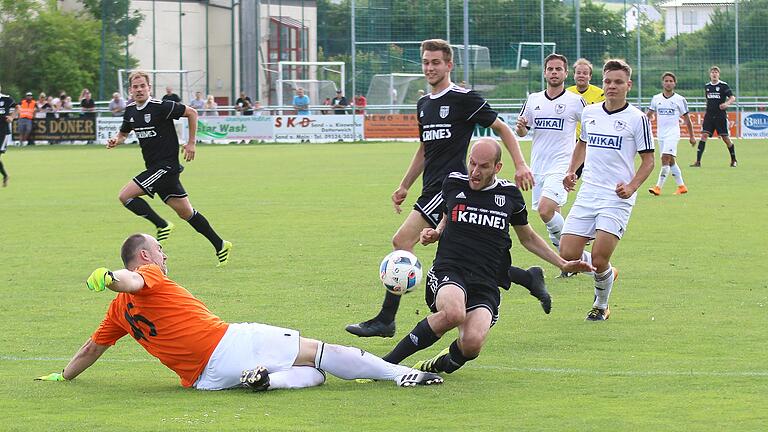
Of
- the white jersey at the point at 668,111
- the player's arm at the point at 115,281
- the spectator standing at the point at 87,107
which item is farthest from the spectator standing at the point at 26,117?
the player's arm at the point at 115,281

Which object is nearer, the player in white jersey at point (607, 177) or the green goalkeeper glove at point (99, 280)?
the green goalkeeper glove at point (99, 280)

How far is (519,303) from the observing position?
10.7m

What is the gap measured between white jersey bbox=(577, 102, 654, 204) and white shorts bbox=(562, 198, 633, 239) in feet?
0.22

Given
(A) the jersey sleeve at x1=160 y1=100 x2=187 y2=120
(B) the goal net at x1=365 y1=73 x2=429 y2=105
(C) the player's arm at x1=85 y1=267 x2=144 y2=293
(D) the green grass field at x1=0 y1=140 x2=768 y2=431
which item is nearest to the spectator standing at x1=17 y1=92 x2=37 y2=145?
(B) the goal net at x1=365 y1=73 x2=429 y2=105

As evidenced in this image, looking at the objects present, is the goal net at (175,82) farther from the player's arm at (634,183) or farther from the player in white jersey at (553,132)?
the player's arm at (634,183)

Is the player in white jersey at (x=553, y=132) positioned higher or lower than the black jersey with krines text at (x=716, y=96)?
lower

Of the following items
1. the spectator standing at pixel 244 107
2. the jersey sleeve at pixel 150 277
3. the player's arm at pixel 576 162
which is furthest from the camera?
the spectator standing at pixel 244 107

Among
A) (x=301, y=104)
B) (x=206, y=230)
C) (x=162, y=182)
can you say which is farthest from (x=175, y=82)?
(x=206, y=230)

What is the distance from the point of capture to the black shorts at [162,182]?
45.1ft

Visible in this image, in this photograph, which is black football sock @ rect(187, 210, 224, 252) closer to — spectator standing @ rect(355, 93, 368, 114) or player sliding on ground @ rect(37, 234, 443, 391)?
player sliding on ground @ rect(37, 234, 443, 391)

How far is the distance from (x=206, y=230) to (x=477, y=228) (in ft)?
20.9

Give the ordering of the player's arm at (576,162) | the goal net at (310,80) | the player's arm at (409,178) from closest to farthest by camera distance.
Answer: the player's arm at (409,178)
the player's arm at (576,162)
the goal net at (310,80)

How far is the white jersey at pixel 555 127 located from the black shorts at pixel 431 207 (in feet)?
11.9

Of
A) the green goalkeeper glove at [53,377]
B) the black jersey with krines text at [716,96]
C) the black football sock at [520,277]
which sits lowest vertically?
the green goalkeeper glove at [53,377]
